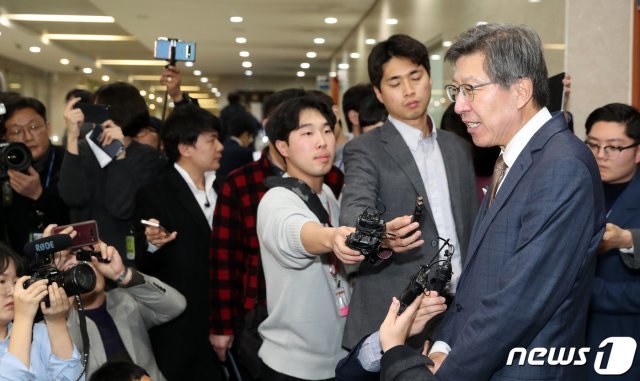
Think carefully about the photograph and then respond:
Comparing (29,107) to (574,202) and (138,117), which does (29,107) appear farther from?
(574,202)

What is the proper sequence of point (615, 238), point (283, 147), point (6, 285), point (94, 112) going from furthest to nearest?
1. point (94, 112)
2. point (283, 147)
3. point (615, 238)
4. point (6, 285)

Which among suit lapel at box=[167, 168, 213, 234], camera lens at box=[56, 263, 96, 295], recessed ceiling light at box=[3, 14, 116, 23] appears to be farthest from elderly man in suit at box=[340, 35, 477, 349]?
recessed ceiling light at box=[3, 14, 116, 23]

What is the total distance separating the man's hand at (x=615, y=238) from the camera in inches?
98.0

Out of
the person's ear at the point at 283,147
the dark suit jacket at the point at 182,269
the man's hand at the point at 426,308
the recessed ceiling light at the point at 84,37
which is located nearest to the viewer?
the man's hand at the point at 426,308

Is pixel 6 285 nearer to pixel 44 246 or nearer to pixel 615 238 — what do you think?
pixel 44 246

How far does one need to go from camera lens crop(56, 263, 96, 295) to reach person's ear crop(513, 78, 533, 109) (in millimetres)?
1376

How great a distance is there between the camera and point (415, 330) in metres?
1.90

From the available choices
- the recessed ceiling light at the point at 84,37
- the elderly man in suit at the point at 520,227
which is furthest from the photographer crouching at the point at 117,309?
the recessed ceiling light at the point at 84,37

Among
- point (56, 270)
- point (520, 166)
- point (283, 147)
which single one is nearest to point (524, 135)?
point (520, 166)

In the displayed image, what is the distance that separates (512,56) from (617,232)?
1044 millimetres

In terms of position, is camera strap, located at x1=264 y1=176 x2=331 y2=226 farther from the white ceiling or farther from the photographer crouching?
the white ceiling

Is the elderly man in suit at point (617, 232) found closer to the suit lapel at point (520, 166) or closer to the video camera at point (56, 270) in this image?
the suit lapel at point (520, 166)

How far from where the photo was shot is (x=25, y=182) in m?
3.81

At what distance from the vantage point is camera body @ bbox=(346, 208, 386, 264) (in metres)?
1.97
